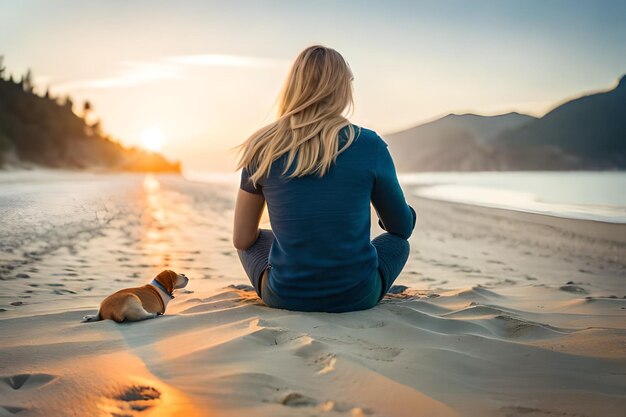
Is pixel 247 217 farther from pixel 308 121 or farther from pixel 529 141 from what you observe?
pixel 529 141

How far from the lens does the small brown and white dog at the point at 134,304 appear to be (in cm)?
286

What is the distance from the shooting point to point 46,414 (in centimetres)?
171

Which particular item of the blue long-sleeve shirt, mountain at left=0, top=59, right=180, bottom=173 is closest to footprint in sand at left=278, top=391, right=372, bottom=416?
the blue long-sleeve shirt

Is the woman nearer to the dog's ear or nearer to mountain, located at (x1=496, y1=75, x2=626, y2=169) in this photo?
the dog's ear

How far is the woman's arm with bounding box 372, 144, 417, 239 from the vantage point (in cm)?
283

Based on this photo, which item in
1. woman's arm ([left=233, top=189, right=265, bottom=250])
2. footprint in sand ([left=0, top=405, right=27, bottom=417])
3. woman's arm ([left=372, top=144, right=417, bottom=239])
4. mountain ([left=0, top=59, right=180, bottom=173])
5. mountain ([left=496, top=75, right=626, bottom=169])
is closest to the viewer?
footprint in sand ([left=0, top=405, right=27, bottom=417])

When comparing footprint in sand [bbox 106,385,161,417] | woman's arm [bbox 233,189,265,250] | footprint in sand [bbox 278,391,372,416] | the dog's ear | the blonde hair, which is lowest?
footprint in sand [bbox 106,385,161,417]

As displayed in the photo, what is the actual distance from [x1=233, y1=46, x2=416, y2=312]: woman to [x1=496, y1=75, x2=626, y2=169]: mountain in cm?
7787

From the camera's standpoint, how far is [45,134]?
117 feet

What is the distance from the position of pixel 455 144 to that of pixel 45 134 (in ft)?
272

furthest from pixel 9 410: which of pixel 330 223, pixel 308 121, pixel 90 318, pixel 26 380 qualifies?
pixel 308 121

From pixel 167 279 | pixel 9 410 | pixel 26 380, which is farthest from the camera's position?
pixel 167 279

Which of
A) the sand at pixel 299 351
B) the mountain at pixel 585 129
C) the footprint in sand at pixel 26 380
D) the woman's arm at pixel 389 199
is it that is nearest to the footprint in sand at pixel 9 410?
the sand at pixel 299 351

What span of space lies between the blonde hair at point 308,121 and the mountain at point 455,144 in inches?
3234
